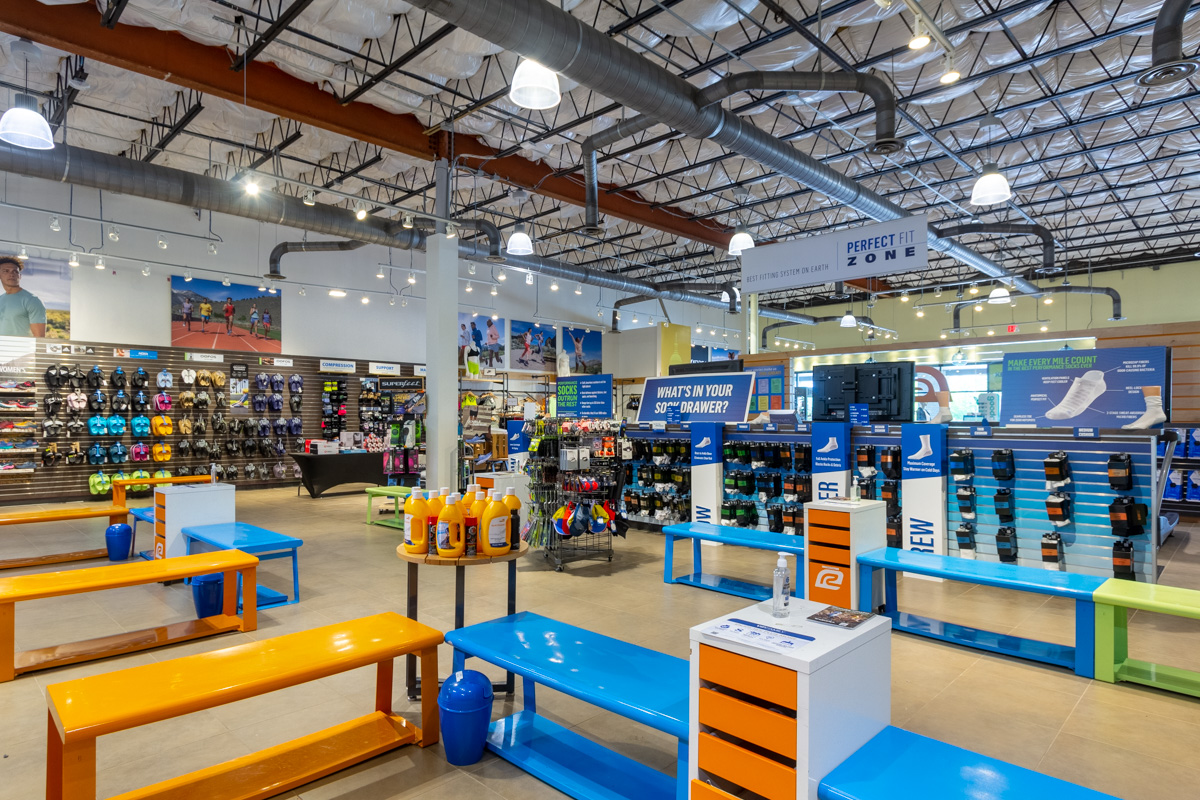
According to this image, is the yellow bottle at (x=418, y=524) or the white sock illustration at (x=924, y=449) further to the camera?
the white sock illustration at (x=924, y=449)

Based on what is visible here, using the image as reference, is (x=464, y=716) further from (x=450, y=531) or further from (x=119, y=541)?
(x=119, y=541)

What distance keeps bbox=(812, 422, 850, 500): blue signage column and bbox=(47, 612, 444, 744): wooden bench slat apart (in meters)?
4.70

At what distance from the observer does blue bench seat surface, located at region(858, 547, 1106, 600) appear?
12.1 feet

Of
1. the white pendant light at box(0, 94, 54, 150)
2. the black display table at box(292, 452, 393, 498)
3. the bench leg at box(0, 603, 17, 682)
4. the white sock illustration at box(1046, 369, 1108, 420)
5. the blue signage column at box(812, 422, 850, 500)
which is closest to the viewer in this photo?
the bench leg at box(0, 603, 17, 682)

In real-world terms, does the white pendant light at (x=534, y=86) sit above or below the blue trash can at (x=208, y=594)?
above

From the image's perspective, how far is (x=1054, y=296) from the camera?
1892 centimetres

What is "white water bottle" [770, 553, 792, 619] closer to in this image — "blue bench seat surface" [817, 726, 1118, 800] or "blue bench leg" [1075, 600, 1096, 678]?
"blue bench seat surface" [817, 726, 1118, 800]

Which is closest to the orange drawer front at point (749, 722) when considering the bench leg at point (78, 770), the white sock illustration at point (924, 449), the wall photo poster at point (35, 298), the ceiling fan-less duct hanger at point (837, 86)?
the bench leg at point (78, 770)

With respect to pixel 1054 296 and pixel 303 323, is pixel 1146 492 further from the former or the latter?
pixel 1054 296

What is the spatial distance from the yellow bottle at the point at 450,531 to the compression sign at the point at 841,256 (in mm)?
5761

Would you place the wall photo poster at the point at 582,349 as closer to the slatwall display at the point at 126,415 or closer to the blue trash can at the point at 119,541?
the slatwall display at the point at 126,415

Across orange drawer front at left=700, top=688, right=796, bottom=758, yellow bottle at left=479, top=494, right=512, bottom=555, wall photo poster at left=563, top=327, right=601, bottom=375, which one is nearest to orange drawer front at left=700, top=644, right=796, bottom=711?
orange drawer front at left=700, top=688, right=796, bottom=758

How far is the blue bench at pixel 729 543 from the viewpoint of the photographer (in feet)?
16.7

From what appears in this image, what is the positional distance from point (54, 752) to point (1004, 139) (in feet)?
37.5
